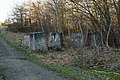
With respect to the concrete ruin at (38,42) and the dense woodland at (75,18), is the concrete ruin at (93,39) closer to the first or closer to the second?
the dense woodland at (75,18)

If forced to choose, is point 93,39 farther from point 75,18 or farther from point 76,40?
point 75,18

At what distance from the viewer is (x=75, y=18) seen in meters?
46.2

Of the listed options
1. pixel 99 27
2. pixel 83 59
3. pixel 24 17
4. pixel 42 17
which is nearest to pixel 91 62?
pixel 83 59

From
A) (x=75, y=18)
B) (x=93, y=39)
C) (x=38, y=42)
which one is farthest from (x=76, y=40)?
(x=75, y=18)

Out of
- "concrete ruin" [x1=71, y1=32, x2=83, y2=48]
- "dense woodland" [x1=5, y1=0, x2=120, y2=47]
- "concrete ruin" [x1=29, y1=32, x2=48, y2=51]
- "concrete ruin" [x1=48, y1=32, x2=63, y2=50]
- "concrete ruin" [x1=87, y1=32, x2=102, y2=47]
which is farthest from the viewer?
"concrete ruin" [x1=87, y1=32, x2=102, y2=47]

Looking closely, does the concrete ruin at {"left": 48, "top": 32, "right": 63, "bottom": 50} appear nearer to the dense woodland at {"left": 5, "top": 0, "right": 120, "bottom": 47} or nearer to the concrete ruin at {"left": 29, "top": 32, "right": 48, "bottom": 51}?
the concrete ruin at {"left": 29, "top": 32, "right": 48, "bottom": 51}

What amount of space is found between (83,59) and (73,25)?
29290 mm

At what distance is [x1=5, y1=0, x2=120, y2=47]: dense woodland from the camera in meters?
35.1

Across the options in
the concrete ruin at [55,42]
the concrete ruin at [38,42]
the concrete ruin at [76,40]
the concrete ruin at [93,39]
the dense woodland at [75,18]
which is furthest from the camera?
the concrete ruin at [93,39]

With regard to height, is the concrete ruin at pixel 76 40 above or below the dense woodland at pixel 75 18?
below

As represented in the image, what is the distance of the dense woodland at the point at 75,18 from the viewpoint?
35094mm

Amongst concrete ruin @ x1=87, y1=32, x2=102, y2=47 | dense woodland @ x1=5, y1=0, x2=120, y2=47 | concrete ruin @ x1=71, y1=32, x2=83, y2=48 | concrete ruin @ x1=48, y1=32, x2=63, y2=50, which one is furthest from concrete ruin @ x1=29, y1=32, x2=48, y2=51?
concrete ruin @ x1=87, y1=32, x2=102, y2=47

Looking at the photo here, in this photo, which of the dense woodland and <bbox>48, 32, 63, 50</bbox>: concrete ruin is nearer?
<bbox>48, 32, 63, 50</bbox>: concrete ruin

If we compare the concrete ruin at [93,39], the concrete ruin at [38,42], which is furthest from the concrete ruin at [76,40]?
the concrete ruin at [38,42]
